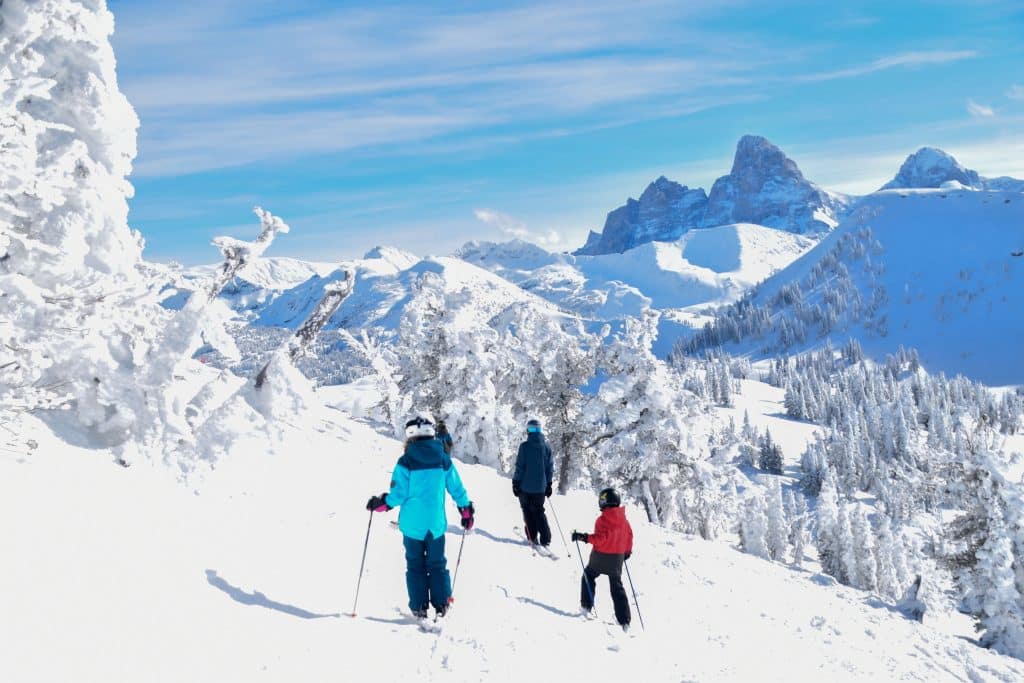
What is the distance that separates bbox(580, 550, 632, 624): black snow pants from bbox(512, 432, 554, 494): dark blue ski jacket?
9.67 ft

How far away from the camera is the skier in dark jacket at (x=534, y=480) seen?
520 inches

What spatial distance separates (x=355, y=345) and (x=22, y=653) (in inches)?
431

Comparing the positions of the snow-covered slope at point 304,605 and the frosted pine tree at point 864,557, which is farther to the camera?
the frosted pine tree at point 864,557

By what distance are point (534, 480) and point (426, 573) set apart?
516 centimetres

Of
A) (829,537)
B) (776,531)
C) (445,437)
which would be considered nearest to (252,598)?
(445,437)

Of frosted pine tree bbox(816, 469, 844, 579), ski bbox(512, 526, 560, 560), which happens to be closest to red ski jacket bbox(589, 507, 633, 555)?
ski bbox(512, 526, 560, 560)

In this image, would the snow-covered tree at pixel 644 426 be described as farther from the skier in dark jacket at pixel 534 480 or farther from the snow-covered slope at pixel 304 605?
the skier in dark jacket at pixel 534 480

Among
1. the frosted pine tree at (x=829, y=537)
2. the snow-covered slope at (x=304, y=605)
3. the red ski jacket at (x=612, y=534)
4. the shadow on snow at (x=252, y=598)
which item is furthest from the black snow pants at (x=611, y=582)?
the frosted pine tree at (x=829, y=537)

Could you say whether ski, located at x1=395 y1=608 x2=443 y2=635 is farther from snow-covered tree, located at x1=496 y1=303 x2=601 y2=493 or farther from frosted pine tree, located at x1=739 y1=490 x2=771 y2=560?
frosted pine tree, located at x1=739 y1=490 x2=771 y2=560

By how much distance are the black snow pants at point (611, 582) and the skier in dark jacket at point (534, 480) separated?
2.97 m

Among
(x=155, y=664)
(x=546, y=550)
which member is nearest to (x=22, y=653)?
(x=155, y=664)

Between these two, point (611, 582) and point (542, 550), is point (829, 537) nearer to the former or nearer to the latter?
point (542, 550)

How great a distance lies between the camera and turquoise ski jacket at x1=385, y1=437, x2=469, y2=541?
7.99 meters

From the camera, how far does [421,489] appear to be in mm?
8109
